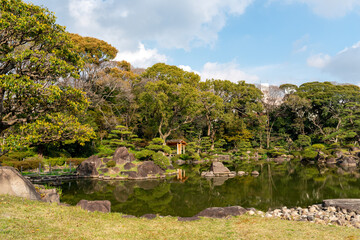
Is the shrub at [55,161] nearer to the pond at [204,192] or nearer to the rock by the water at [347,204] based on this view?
the pond at [204,192]

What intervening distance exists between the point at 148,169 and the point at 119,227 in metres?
12.1

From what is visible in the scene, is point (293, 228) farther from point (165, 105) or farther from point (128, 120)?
point (128, 120)

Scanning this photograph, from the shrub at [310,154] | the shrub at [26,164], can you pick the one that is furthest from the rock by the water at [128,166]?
the shrub at [310,154]

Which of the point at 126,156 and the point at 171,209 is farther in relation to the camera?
the point at 126,156

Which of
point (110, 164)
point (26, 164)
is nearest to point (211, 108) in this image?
point (110, 164)

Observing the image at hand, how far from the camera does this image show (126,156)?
1898cm

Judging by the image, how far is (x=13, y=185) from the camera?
7387mm

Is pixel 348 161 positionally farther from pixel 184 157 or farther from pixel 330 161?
pixel 184 157

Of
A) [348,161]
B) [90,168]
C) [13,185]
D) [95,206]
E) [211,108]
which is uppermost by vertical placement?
[211,108]

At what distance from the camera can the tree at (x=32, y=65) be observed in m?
7.89

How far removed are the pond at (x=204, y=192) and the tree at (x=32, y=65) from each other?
448cm

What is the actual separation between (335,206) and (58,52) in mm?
12598

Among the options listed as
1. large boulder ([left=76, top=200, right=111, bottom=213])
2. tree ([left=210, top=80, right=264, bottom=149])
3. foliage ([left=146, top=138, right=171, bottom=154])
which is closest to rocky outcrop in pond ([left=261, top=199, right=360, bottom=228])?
large boulder ([left=76, top=200, right=111, bottom=213])

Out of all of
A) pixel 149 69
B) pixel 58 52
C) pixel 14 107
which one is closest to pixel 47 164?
pixel 14 107
